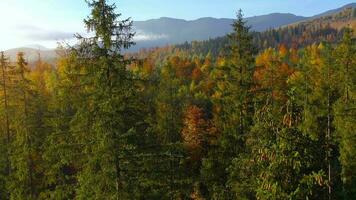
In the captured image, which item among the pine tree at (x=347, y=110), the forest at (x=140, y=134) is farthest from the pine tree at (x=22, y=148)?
the pine tree at (x=347, y=110)

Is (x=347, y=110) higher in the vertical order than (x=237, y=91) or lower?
lower

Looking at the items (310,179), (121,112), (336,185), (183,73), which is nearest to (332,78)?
(336,185)

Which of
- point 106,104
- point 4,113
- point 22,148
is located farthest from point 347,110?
point 4,113

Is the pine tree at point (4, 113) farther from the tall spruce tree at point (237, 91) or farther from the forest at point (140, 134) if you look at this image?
the tall spruce tree at point (237, 91)

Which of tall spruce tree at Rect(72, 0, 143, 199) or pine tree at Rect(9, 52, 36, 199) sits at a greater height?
tall spruce tree at Rect(72, 0, 143, 199)

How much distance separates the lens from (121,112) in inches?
766

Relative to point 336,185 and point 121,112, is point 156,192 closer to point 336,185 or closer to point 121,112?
point 121,112

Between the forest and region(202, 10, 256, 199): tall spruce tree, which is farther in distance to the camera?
region(202, 10, 256, 199): tall spruce tree

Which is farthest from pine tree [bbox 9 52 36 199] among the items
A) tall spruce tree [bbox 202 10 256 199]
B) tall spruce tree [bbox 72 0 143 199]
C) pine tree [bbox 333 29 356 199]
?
pine tree [bbox 333 29 356 199]

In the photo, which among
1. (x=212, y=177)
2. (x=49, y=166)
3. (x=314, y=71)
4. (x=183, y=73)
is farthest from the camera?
(x=183, y=73)

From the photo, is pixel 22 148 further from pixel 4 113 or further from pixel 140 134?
pixel 140 134

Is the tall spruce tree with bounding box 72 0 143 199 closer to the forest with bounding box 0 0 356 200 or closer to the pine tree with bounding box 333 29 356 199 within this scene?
the forest with bounding box 0 0 356 200

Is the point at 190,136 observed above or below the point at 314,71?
below

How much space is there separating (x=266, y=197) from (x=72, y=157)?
10.1m
